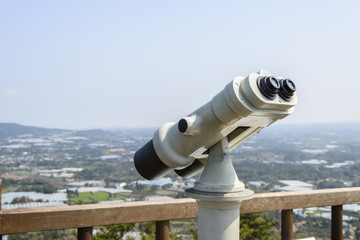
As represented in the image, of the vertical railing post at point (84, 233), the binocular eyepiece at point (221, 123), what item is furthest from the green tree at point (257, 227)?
the binocular eyepiece at point (221, 123)

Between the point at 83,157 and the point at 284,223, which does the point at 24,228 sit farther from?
the point at 83,157

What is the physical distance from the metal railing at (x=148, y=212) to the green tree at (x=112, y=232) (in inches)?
67.2

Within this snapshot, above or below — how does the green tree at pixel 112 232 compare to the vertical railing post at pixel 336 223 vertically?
below

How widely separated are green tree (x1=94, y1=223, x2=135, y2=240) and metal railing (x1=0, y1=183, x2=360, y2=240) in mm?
1706

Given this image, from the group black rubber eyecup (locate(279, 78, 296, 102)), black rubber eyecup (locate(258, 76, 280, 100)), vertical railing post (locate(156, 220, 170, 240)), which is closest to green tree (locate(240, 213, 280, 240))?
vertical railing post (locate(156, 220, 170, 240))

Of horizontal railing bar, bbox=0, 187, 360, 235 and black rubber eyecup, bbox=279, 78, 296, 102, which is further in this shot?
horizontal railing bar, bbox=0, 187, 360, 235

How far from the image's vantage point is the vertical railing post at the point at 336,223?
325 centimetres

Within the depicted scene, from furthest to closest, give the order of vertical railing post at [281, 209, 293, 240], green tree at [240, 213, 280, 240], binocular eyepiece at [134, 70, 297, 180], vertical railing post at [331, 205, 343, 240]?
green tree at [240, 213, 280, 240]
vertical railing post at [331, 205, 343, 240]
vertical railing post at [281, 209, 293, 240]
binocular eyepiece at [134, 70, 297, 180]

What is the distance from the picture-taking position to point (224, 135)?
2.13 m

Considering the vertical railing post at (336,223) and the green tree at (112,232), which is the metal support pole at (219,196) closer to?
the vertical railing post at (336,223)

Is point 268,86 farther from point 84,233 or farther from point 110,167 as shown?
point 110,167

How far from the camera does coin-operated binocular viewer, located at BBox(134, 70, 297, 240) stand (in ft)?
6.28

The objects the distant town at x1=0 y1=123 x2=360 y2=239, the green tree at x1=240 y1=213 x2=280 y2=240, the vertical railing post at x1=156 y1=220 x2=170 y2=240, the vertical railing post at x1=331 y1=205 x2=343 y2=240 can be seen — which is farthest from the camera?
the distant town at x1=0 y1=123 x2=360 y2=239

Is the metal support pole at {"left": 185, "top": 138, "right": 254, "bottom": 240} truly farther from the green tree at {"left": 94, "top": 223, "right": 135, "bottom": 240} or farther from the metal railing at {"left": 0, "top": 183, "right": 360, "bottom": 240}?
the green tree at {"left": 94, "top": 223, "right": 135, "bottom": 240}
